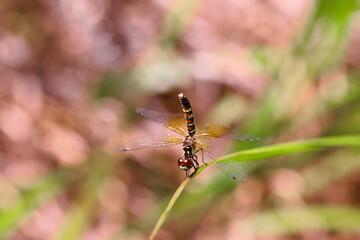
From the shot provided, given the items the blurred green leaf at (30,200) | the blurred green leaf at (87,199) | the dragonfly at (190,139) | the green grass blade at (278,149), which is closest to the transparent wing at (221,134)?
the dragonfly at (190,139)

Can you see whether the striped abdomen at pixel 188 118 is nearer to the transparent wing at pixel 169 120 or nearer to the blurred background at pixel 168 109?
the transparent wing at pixel 169 120

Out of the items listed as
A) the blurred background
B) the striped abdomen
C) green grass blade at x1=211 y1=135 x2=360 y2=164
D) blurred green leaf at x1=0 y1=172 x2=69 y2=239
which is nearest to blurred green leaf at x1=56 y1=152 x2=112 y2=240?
the blurred background

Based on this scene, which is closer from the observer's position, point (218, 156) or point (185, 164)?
point (218, 156)

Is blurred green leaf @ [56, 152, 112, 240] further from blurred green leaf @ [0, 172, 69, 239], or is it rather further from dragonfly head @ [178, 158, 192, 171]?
dragonfly head @ [178, 158, 192, 171]

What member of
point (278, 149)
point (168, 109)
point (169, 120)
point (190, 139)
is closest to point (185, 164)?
point (190, 139)

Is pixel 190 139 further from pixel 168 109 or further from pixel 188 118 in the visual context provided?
pixel 168 109

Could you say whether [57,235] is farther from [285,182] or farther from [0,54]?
[0,54]
